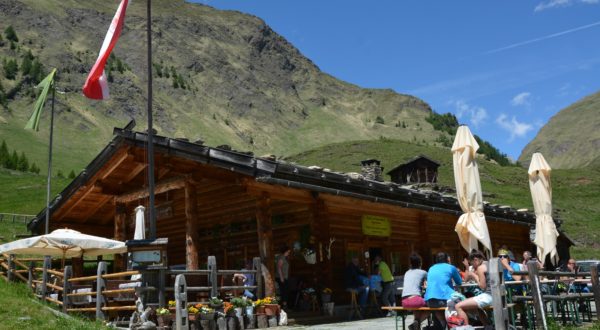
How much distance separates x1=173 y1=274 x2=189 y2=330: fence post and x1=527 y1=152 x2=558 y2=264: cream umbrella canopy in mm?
9208

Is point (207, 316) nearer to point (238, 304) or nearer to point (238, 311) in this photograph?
point (238, 311)

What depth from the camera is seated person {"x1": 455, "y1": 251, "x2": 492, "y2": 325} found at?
808 cm

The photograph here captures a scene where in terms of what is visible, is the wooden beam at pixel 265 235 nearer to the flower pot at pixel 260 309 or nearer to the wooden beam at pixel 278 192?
the wooden beam at pixel 278 192

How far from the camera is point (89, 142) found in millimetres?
107375

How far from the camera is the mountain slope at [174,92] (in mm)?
114500

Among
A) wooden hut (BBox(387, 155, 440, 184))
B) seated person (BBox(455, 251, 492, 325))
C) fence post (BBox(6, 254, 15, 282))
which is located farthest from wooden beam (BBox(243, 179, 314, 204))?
wooden hut (BBox(387, 155, 440, 184))

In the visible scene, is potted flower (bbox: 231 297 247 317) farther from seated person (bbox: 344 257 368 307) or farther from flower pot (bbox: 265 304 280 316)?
seated person (bbox: 344 257 368 307)

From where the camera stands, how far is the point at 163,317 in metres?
11.0

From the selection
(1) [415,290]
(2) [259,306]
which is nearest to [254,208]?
(2) [259,306]

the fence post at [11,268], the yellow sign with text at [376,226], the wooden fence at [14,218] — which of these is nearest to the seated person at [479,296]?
the yellow sign with text at [376,226]

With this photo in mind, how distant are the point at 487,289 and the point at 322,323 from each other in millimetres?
5623

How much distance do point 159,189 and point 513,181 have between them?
6330cm

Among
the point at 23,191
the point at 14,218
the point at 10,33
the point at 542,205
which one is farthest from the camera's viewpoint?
the point at 10,33

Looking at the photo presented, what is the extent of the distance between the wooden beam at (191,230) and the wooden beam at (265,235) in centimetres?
190
